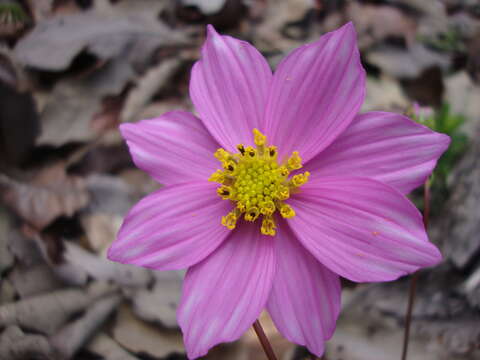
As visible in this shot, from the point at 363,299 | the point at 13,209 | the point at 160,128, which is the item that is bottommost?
the point at 363,299

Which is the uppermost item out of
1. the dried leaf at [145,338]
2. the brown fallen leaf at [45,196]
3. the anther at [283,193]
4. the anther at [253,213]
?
the anther at [283,193]

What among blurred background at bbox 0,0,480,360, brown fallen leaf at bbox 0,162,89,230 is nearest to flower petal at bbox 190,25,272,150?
blurred background at bbox 0,0,480,360

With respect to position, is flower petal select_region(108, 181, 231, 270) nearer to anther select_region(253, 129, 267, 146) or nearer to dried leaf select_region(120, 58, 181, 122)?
anther select_region(253, 129, 267, 146)

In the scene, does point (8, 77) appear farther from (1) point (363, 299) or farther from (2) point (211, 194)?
(1) point (363, 299)

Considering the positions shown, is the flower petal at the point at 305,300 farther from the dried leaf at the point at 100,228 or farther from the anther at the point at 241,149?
the dried leaf at the point at 100,228

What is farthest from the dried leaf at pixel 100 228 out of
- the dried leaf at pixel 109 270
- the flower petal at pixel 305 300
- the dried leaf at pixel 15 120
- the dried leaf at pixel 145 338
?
the flower petal at pixel 305 300

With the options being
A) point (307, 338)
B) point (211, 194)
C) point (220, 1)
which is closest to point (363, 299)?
point (307, 338)
